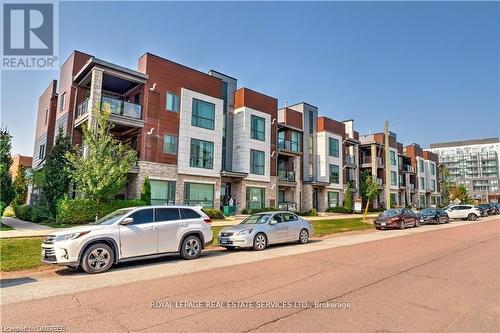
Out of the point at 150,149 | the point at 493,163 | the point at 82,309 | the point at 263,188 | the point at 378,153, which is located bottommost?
the point at 82,309

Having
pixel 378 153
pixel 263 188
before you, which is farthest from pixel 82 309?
pixel 378 153

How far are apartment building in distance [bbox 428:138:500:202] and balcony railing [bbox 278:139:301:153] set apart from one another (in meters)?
132

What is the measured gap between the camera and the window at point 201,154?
1086 inches

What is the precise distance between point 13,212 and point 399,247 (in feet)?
103

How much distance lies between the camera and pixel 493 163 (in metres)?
155

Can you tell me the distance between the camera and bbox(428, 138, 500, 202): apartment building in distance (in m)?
148

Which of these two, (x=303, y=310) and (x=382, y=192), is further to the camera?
(x=382, y=192)

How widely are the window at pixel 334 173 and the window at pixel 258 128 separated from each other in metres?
13.8

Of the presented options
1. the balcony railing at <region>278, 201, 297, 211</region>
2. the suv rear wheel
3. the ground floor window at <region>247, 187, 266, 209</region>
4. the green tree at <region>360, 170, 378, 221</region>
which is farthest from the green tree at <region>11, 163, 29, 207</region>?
the green tree at <region>360, 170, 378, 221</region>

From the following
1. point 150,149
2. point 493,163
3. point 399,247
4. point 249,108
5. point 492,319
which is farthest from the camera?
point 493,163

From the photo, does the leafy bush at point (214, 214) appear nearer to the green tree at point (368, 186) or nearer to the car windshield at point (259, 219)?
the car windshield at point (259, 219)

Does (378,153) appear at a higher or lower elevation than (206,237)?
higher

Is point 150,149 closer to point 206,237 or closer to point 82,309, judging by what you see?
point 206,237

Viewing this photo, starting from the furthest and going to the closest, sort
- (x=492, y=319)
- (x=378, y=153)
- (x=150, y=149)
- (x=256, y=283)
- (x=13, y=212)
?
(x=378, y=153)
(x=13, y=212)
(x=150, y=149)
(x=256, y=283)
(x=492, y=319)
